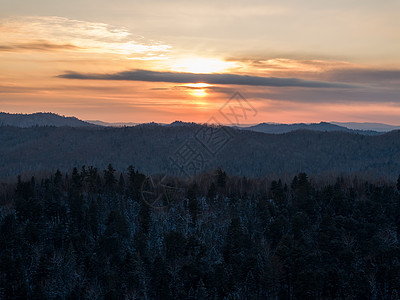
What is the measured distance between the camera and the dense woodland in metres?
85.2

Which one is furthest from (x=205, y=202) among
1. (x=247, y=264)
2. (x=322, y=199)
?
(x=247, y=264)

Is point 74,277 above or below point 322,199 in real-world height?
below

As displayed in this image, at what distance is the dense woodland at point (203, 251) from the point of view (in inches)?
3356

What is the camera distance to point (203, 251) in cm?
9931

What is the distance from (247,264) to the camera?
89875 millimetres

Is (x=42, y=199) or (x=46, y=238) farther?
(x=42, y=199)

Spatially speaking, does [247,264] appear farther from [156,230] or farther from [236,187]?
[236,187]

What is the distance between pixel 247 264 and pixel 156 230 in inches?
1886

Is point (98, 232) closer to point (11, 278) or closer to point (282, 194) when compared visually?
point (11, 278)

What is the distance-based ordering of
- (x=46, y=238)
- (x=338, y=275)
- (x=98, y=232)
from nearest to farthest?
(x=338, y=275)
(x=46, y=238)
(x=98, y=232)

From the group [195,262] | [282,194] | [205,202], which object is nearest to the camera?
[195,262]

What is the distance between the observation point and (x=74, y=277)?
303 ft

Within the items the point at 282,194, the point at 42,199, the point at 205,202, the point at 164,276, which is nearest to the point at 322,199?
the point at 282,194

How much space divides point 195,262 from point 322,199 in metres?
62.5
